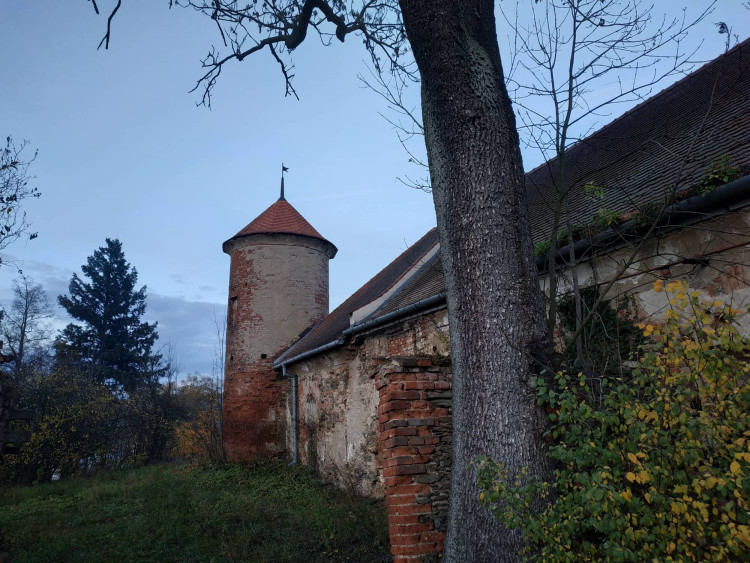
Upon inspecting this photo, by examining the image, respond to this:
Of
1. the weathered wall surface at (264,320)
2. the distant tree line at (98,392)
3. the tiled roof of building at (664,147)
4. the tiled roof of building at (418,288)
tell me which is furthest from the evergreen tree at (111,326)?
the tiled roof of building at (664,147)

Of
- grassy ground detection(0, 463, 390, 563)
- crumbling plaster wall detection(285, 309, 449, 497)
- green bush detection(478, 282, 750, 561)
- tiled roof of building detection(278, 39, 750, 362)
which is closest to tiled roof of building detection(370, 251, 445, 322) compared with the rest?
tiled roof of building detection(278, 39, 750, 362)

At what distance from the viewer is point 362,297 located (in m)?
13.7

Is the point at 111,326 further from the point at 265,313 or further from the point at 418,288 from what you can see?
the point at 418,288

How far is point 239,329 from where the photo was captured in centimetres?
1553

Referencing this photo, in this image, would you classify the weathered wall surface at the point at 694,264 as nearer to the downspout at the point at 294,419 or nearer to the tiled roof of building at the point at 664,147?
the tiled roof of building at the point at 664,147

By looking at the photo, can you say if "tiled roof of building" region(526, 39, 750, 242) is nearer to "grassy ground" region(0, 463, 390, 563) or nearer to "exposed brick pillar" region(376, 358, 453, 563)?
"exposed brick pillar" region(376, 358, 453, 563)

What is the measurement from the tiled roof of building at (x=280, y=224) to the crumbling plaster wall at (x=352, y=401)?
16.3 ft

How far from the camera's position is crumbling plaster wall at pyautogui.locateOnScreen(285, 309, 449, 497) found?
849 cm

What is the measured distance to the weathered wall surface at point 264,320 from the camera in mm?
14680

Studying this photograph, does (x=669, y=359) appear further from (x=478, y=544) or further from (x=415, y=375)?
(x=415, y=375)

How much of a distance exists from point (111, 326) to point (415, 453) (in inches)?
1085

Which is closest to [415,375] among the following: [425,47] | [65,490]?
[425,47]

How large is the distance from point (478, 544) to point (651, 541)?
952 millimetres

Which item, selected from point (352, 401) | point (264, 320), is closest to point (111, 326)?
point (264, 320)
